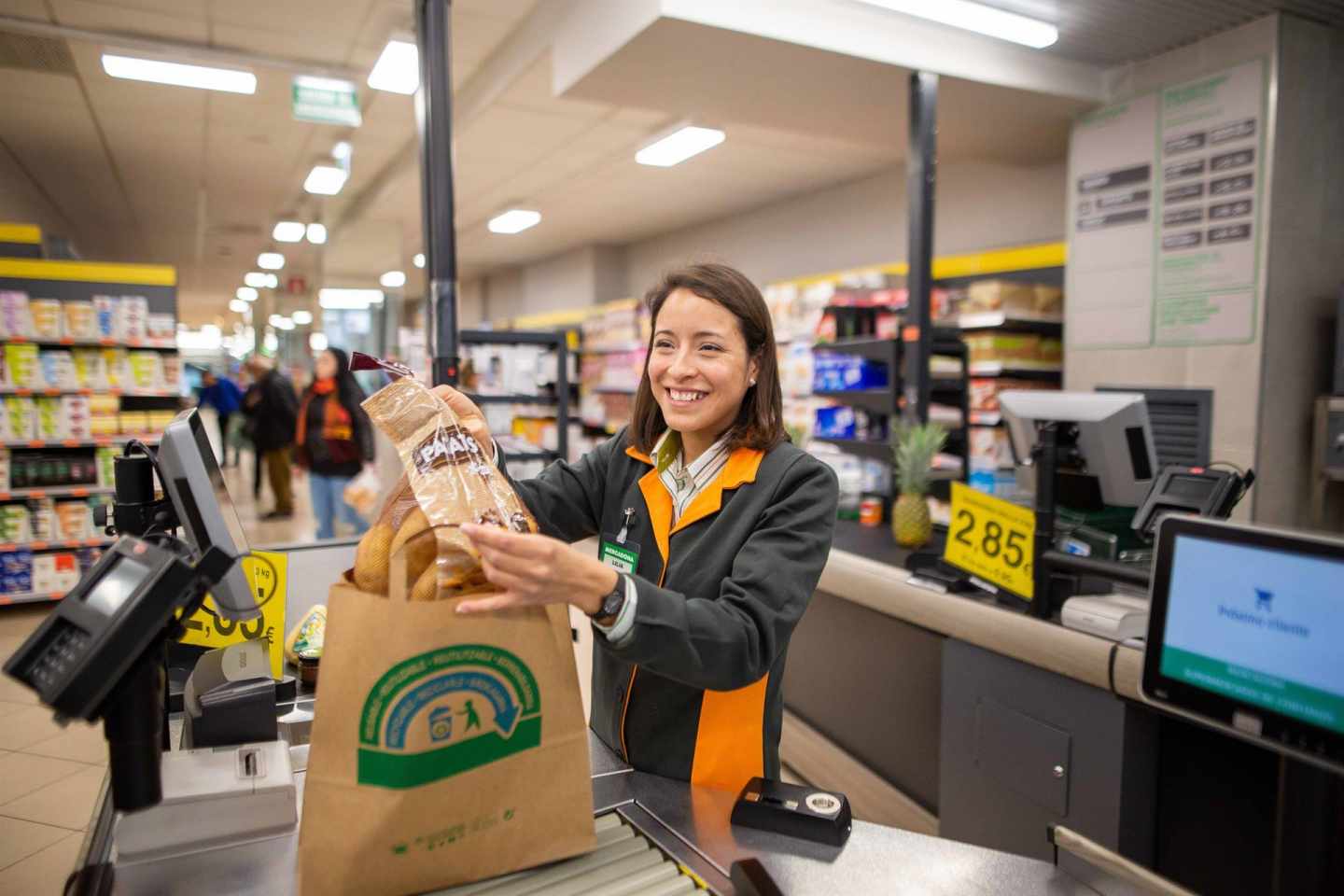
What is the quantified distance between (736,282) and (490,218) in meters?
10.2

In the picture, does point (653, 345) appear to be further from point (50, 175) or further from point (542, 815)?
point (50, 175)

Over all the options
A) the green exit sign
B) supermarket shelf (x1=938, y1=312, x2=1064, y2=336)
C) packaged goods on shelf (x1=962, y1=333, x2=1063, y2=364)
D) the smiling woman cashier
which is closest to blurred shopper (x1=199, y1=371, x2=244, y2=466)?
the green exit sign

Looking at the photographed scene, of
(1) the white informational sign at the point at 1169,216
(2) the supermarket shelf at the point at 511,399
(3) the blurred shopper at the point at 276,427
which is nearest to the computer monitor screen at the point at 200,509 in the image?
(2) the supermarket shelf at the point at 511,399

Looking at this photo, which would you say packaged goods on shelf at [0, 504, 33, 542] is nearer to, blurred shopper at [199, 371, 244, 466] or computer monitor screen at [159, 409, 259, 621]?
computer monitor screen at [159, 409, 259, 621]

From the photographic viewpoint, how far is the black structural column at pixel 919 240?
4.73m

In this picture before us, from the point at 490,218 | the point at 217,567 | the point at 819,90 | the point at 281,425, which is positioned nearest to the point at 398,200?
the point at 490,218

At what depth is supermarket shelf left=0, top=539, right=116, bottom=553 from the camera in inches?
223

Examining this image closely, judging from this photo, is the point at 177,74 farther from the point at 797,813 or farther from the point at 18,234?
the point at 797,813

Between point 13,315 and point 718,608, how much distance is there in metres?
6.43

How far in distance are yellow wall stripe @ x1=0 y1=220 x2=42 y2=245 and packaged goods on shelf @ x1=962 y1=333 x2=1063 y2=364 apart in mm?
6686

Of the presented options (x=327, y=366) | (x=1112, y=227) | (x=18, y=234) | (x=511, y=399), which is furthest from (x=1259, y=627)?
(x=18, y=234)

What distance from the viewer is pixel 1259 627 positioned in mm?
1217

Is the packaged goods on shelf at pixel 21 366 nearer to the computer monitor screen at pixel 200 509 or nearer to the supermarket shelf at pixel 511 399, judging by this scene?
A: the supermarket shelf at pixel 511 399

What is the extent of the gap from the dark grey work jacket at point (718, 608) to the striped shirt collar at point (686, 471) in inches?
0.6
